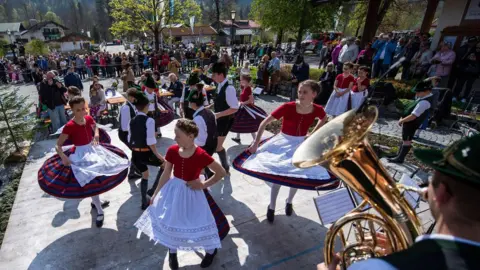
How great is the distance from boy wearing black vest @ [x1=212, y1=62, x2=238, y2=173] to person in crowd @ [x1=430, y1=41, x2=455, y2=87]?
28.0 feet

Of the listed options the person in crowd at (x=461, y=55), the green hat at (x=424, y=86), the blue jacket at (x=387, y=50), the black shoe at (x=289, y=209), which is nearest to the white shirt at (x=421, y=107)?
the green hat at (x=424, y=86)

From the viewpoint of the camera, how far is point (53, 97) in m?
7.73

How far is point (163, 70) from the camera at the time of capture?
61.5ft

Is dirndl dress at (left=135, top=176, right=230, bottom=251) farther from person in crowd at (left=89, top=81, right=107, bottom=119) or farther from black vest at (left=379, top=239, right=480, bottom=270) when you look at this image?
person in crowd at (left=89, top=81, right=107, bottom=119)

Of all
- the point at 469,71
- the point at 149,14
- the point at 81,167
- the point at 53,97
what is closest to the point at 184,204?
the point at 81,167

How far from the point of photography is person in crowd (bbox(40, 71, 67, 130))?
7.70 m

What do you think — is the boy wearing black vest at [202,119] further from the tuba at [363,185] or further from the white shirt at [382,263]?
the white shirt at [382,263]

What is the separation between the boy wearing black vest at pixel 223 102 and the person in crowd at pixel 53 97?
5346mm

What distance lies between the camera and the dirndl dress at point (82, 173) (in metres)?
3.57

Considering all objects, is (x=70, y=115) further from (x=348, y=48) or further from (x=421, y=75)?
(x=421, y=75)

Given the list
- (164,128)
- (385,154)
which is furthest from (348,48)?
(164,128)

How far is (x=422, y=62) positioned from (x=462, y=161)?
38.3 ft

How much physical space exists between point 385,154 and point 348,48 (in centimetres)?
728

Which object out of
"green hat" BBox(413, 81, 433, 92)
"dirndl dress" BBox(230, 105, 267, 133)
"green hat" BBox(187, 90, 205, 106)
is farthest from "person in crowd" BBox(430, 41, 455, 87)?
"green hat" BBox(187, 90, 205, 106)
